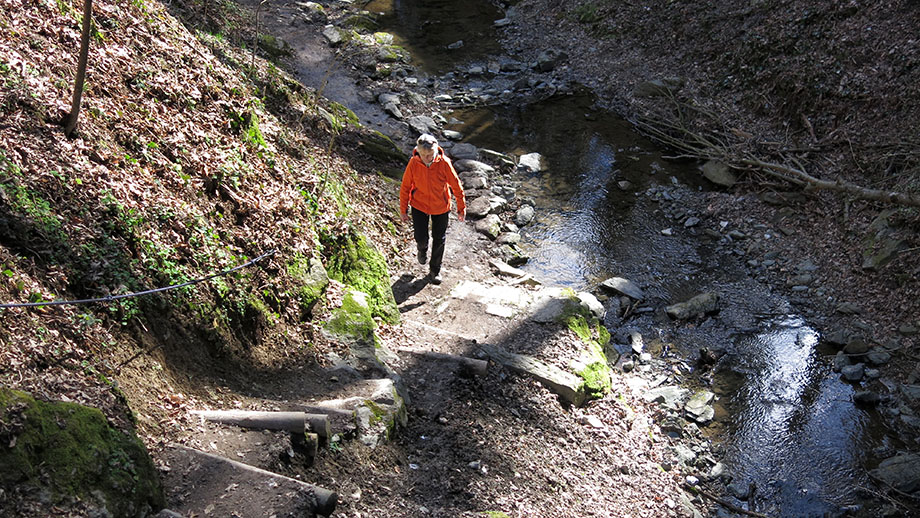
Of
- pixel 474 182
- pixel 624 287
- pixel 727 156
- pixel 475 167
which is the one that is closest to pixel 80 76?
pixel 624 287

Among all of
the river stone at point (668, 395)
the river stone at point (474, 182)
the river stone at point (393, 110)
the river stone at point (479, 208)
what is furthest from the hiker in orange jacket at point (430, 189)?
the river stone at point (393, 110)

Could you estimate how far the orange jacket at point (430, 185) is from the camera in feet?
25.9

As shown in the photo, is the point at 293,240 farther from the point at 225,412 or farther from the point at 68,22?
the point at 68,22

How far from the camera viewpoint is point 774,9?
14938mm

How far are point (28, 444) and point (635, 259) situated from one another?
9.23 m

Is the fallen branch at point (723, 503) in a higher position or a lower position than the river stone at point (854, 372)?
lower

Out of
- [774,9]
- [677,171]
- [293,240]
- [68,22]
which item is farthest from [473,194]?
[774,9]

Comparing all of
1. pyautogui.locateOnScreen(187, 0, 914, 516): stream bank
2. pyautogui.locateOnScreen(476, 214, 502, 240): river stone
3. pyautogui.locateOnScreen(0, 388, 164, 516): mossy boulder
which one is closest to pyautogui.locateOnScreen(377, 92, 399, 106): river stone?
pyautogui.locateOnScreen(187, 0, 914, 516): stream bank

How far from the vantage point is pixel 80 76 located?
5000mm

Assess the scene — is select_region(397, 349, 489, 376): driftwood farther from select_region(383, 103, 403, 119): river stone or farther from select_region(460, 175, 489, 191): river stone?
select_region(383, 103, 403, 119): river stone

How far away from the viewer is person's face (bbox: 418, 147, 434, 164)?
25.1 feet

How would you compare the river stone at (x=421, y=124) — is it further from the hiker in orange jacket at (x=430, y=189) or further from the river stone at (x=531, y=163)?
the hiker in orange jacket at (x=430, y=189)

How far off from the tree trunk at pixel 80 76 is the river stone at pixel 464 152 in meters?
8.60

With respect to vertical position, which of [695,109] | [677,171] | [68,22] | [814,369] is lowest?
[814,369]
